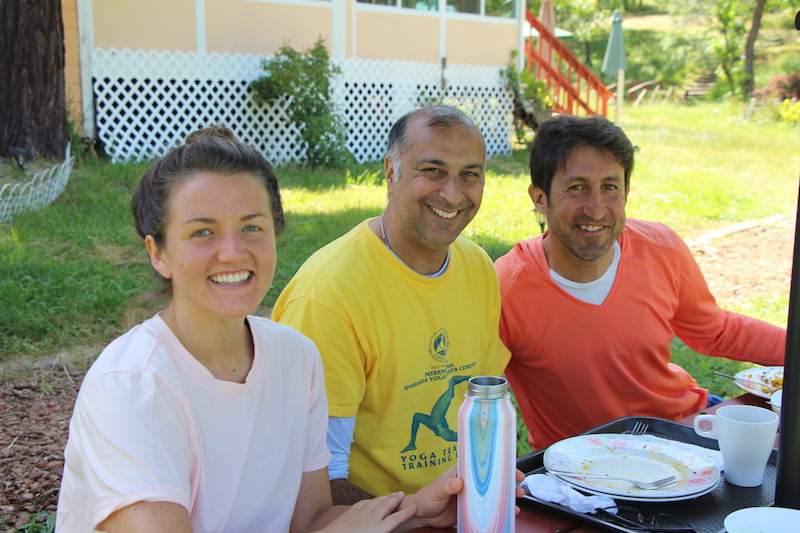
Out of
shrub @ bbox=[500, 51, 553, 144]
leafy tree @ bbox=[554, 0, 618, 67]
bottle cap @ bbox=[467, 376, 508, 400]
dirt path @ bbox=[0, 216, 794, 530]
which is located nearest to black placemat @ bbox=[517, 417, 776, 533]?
bottle cap @ bbox=[467, 376, 508, 400]

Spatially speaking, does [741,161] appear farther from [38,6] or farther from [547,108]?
[38,6]

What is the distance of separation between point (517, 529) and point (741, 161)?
16266 mm

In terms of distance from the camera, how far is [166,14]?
11859mm

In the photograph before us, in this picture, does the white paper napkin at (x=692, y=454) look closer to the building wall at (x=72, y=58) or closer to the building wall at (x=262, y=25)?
the building wall at (x=72, y=58)

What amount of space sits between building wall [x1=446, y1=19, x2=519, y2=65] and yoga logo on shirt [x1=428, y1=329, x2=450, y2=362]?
1348 centimetres

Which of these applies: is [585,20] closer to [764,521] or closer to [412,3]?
[412,3]

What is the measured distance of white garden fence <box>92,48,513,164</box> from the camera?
11.6m

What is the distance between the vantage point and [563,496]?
188 cm

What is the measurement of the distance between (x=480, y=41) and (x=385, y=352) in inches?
561

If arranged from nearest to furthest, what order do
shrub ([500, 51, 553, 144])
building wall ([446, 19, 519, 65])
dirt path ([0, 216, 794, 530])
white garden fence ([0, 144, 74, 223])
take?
dirt path ([0, 216, 794, 530]) → white garden fence ([0, 144, 74, 223]) → building wall ([446, 19, 519, 65]) → shrub ([500, 51, 553, 144])

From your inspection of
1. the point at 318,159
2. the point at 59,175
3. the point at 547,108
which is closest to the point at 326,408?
the point at 59,175

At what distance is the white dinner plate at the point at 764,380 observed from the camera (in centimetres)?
277

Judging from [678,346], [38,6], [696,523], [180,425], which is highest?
[38,6]

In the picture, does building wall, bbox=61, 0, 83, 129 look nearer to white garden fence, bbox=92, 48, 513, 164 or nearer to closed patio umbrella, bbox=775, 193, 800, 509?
white garden fence, bbox=92, 48, 513, 164
